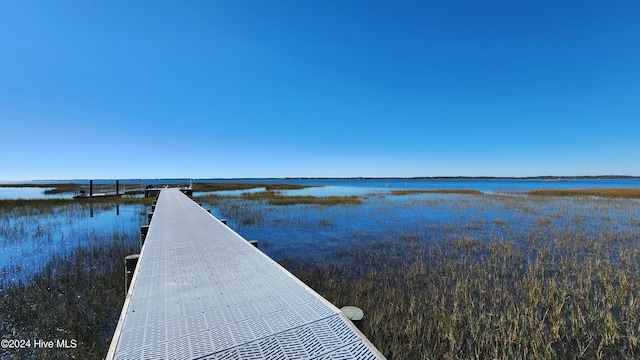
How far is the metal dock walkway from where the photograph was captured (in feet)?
8.66

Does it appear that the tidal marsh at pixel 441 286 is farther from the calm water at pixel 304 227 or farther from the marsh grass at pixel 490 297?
the calm water at pixel 304 227

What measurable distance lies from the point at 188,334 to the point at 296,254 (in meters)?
7.61

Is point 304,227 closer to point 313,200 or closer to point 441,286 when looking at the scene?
point 441,286

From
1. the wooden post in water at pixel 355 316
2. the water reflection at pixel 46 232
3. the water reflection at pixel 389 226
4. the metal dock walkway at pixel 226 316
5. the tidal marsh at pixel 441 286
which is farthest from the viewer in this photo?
the water reflection at pixel 389 226

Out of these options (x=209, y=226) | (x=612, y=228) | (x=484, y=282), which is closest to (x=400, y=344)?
(x=484, y=282)

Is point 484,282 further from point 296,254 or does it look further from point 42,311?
point 42,311

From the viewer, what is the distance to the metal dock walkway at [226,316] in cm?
264

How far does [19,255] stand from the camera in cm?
949

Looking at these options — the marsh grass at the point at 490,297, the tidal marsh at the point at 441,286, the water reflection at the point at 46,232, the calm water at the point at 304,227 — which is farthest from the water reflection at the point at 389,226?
the water reflection at the point at 46,232

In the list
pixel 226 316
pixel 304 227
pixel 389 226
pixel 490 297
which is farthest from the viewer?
pixel 389 226

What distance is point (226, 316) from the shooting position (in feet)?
11.0

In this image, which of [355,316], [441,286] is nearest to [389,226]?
[441,286]

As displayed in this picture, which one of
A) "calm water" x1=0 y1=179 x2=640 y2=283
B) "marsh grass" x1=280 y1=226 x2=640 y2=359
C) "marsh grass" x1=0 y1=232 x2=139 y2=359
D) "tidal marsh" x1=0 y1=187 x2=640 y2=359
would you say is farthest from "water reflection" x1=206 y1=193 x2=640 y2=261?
"marsh grass" x1=0 y1=232 x2=139 y2=359

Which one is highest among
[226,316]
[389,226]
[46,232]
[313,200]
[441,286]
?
[226,316]
